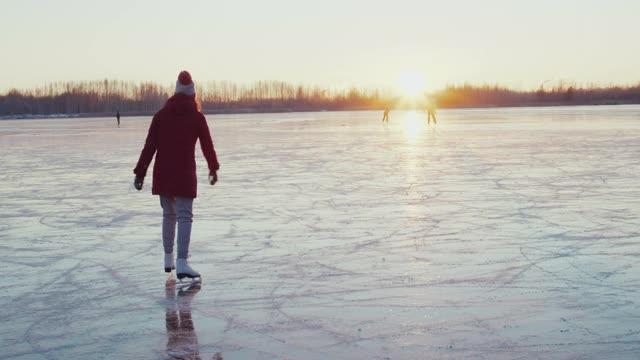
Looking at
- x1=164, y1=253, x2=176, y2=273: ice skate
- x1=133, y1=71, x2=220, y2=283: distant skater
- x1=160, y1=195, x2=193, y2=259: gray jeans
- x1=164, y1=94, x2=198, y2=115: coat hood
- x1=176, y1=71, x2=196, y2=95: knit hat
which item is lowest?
x1=164, y1=253, x2=176, y2=273: ice skate

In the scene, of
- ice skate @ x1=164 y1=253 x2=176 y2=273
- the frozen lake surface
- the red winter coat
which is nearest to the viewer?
the frozen lake surface

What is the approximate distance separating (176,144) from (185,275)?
1.02 meters

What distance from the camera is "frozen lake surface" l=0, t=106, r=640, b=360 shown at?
4367 millimetres

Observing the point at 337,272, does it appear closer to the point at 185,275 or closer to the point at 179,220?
the point at 185,275

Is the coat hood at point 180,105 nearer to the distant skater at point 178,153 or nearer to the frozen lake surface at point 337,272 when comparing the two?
the distant skater at point 178,153

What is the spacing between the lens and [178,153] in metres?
6.15

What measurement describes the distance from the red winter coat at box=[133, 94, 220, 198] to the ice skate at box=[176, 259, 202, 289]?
532mm

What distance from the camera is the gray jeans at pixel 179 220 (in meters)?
6.11

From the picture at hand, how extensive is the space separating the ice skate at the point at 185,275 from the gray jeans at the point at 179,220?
10 centimetres

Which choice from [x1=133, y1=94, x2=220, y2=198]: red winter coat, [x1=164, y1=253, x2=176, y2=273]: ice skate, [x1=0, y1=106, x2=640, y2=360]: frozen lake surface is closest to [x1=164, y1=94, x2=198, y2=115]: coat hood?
[x1=133, y1=94, x2=220, y2=198]: red winter coat

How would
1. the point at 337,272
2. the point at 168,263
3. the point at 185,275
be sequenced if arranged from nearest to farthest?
the point at 185,275, the point at 337,272, the point at 168,263

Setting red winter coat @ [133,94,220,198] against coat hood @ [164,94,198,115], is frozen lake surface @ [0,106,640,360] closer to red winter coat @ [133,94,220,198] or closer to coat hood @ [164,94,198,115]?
red winter coat @ [133,94,220,198]

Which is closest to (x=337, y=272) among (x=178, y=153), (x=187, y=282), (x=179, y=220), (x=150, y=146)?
(x=187, y=282)

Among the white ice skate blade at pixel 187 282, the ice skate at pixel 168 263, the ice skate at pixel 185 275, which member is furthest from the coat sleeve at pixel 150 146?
the white ice skate blade at pixel 187 282
